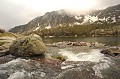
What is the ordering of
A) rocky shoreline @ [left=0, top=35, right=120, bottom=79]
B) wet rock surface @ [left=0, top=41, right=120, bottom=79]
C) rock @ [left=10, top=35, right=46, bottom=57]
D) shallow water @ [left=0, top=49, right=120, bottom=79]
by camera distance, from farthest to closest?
rock @ [left=10, top=35, right=46, bottom=57]
rocky shoreline @ [left=0, top=35, right=120, bottom=79]
wet rock surface @ [left=0, top=41, right=120, bottom=79]
shallow water @ [left=0, top=49, right=120, bottom=79]

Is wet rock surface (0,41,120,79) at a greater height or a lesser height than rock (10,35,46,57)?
lesser

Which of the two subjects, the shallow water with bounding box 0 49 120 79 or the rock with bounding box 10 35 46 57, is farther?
the rock with bounding box 10 35 46 57

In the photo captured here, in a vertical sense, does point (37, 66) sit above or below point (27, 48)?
→ below

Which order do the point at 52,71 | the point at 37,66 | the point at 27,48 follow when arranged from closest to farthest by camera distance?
the point at 52,71 → the point at 37,66 → the point at 27,48

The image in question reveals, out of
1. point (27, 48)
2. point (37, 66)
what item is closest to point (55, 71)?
point (37, 66)

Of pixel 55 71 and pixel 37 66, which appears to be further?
pixel 37 66

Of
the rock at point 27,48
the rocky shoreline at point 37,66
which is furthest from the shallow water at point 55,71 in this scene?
the rock at point 27,48

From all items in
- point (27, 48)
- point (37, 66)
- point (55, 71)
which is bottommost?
point (55, 71)

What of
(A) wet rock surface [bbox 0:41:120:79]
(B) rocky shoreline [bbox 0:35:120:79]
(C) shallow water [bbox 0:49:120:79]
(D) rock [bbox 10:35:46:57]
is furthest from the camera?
(D) rock [bbox 10:35:46:57]

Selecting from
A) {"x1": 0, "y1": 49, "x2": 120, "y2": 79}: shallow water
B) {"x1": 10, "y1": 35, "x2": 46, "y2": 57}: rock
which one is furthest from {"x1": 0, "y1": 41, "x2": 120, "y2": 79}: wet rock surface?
{"x1": 10, "y1": 35, "x2": 46, "y2": 57}: rock

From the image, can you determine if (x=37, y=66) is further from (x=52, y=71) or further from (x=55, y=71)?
(x=55, y=71)

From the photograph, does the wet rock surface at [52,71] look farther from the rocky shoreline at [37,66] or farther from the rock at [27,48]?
the rock at [27,48]

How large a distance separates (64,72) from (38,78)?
474 centimetres

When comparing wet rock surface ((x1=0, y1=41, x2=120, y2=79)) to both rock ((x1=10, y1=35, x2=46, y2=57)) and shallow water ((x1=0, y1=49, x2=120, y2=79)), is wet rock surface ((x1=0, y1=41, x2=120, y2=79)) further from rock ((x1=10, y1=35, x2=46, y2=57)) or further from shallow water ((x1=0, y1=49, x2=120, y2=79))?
rock ((x1=10, y1=35, x2=46, y2=57))
